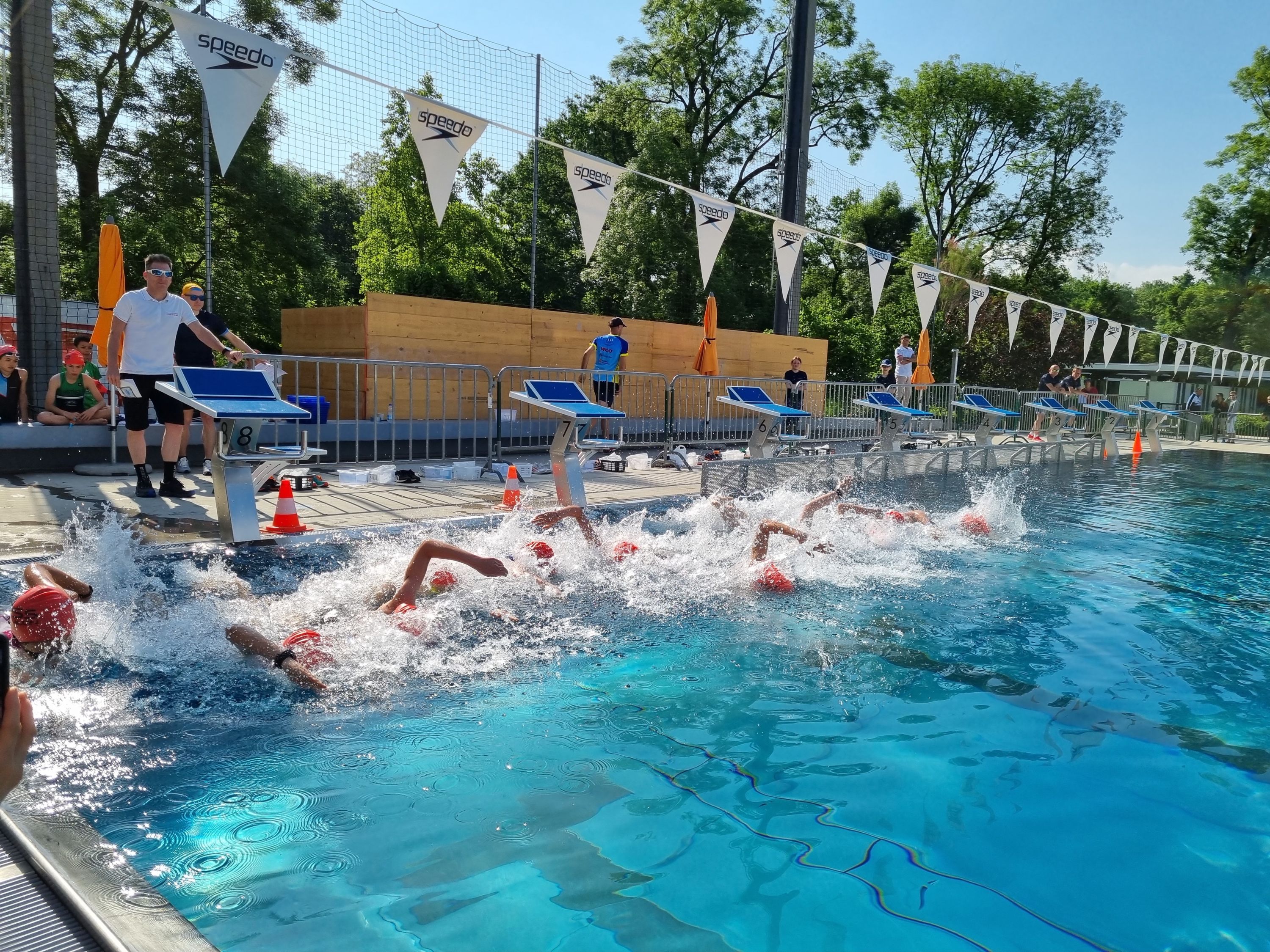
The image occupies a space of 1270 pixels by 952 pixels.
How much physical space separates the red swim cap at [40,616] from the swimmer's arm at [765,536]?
402 cm

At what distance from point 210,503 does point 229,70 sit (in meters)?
3.22

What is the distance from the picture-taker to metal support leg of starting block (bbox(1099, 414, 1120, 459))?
17359mm

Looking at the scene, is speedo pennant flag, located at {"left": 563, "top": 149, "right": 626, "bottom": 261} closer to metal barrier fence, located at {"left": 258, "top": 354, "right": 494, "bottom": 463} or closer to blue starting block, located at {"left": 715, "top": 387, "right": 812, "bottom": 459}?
metal barrier fence, located at {"left": 258, "top": 354, "right": 494, "bottom": 463}

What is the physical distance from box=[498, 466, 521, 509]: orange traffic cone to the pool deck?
0.29ft

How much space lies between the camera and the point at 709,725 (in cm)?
356

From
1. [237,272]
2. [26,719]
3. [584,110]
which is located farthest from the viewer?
[584,110]

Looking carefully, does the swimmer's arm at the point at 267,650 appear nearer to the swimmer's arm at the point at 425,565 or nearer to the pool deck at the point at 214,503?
the swimmer's arm at the point at 425,565

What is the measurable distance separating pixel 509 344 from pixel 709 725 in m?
9.67

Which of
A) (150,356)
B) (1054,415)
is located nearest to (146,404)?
(150,356)

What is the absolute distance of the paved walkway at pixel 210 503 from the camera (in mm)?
Result: 5285

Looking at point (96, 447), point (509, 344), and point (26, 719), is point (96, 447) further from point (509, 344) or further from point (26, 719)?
point (26, 719)

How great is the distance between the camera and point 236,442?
540cm

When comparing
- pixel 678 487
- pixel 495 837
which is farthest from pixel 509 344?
pixel 495 837

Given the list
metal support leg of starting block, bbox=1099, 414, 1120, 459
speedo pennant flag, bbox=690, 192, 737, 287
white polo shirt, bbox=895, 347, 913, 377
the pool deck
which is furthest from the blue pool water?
metal support leg of starting block, bbox=1099, 414, 1120, 459
